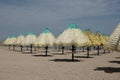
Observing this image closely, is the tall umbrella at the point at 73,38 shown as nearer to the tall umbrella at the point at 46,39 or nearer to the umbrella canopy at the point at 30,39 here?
the tall umbrella at the point at 46,39

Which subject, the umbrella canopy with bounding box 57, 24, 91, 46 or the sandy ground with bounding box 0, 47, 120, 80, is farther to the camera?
the umbrella canopy with bounding box 57, 24, 91, 46

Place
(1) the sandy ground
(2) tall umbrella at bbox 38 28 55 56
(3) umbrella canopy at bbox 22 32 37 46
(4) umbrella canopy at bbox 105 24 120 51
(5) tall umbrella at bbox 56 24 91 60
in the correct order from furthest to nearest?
1. (3) umbrella canopy at bbox 22 32 37 46
2. (2) tall umbrella at bbox 38 28 55 56
3. (5) tall umbrella at bbox 56 24 91 60
4. (4) umbrella canopy at bbox 105 24 120 51
5. (1) the sandy ground

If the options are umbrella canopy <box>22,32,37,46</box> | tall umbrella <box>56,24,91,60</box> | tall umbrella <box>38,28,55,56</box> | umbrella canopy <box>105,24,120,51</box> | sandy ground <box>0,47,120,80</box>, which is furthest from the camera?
umbrella canopy <box>22,32,37,46</box>

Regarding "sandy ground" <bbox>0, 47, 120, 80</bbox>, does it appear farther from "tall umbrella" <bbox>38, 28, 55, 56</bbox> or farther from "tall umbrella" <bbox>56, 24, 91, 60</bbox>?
"tall umbrella" <bbox>38, 28, 55, 56</bbox>

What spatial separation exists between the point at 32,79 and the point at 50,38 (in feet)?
59.1

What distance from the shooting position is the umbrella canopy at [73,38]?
76.2ft

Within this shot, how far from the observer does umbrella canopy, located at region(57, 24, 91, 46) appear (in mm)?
23234

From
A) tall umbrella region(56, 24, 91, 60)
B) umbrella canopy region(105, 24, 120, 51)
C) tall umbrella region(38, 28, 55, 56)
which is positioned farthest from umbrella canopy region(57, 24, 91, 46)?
umbrella canopy region(105, 24, 120, 51)

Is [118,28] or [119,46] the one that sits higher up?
[118,28]

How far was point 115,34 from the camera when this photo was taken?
50.6 ft

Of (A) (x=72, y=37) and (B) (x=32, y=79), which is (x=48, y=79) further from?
(A) (x=72, y=37)

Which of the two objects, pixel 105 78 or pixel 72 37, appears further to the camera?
pixel 72 37

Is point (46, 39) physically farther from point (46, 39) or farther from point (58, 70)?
point (58, 70)

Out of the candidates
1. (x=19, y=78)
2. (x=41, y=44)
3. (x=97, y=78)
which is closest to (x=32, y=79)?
(x=19, y=78)
